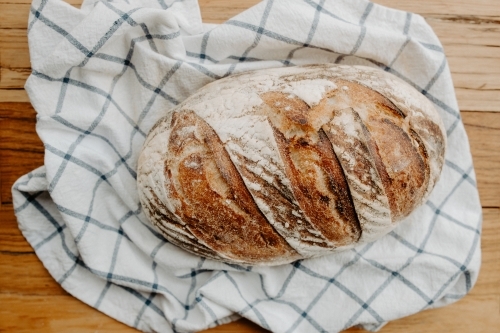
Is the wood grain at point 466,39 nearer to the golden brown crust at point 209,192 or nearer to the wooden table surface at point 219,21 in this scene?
the wooden table surface at point 219,21

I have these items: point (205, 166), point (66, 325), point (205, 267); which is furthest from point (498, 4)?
point (66, 325)

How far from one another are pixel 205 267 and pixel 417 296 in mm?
458

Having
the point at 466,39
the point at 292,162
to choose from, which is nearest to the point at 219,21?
the point at 292,162

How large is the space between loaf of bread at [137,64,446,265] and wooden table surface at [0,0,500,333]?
0.24m

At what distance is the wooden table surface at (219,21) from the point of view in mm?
1023

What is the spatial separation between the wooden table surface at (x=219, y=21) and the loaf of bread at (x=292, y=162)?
0.24 metres

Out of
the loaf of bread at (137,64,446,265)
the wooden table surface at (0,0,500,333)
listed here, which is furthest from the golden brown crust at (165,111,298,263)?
the wooden table surface at (0,0,500,333)

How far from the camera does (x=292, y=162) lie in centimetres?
82

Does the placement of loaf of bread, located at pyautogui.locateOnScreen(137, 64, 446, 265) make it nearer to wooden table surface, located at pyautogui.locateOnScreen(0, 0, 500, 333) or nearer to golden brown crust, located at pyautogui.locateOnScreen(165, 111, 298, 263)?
golden brown crust, located at pyautogui.locateOnScreen(165, 111, 298, 263)

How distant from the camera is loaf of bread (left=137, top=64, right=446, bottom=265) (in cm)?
82

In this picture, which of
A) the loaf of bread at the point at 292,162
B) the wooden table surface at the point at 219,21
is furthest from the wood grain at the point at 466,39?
the loaf of bread at the point at 292,162

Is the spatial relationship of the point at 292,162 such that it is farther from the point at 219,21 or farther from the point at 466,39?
the point at 466,39

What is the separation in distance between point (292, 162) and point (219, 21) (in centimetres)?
40

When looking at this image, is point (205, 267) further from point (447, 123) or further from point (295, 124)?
point (447, 123)
